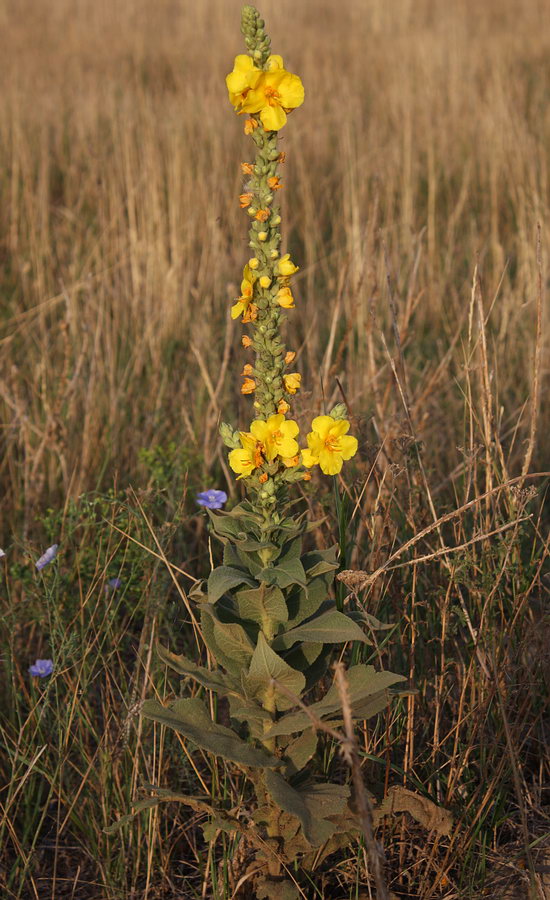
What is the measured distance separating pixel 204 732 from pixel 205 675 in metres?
0.10

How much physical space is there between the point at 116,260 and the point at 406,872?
3149 mm

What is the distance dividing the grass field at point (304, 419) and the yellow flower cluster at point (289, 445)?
0.92ft

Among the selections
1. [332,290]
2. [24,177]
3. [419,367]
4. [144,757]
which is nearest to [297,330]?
[332,290]


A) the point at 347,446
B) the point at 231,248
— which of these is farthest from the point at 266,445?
the point at 231,248

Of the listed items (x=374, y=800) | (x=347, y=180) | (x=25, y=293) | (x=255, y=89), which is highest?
(x=255, y=89)

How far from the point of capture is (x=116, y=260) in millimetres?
4180

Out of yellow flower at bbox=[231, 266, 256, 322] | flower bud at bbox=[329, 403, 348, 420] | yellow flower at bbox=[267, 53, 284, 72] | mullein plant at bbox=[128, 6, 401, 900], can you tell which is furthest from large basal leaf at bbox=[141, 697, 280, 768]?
yellow flower at bbox=[267, 53, 284, 72]

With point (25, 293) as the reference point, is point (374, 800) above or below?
below

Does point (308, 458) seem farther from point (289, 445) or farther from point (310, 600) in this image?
point (310, 600)

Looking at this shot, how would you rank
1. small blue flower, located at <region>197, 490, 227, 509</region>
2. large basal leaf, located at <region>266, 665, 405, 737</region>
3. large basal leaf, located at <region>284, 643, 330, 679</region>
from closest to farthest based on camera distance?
large basal leaf, located at <region>266, 665, 405, 737</region> → large basal leaf, located at <region>284, 643, 330, 679</region> → small blue flower, located at <region>197, 490, 227, 509</region>

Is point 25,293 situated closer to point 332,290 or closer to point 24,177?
point 24,177

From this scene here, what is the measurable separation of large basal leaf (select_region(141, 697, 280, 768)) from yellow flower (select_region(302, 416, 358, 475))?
0.46 metres

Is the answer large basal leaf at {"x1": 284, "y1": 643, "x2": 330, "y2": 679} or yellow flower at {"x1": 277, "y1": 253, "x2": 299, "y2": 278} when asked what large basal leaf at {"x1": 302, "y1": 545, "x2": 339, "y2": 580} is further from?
yellow flower at {"x1": 277, "y1": 253, "x2": 299, "y2": 278}

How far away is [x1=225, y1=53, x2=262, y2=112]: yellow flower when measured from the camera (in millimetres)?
1306
